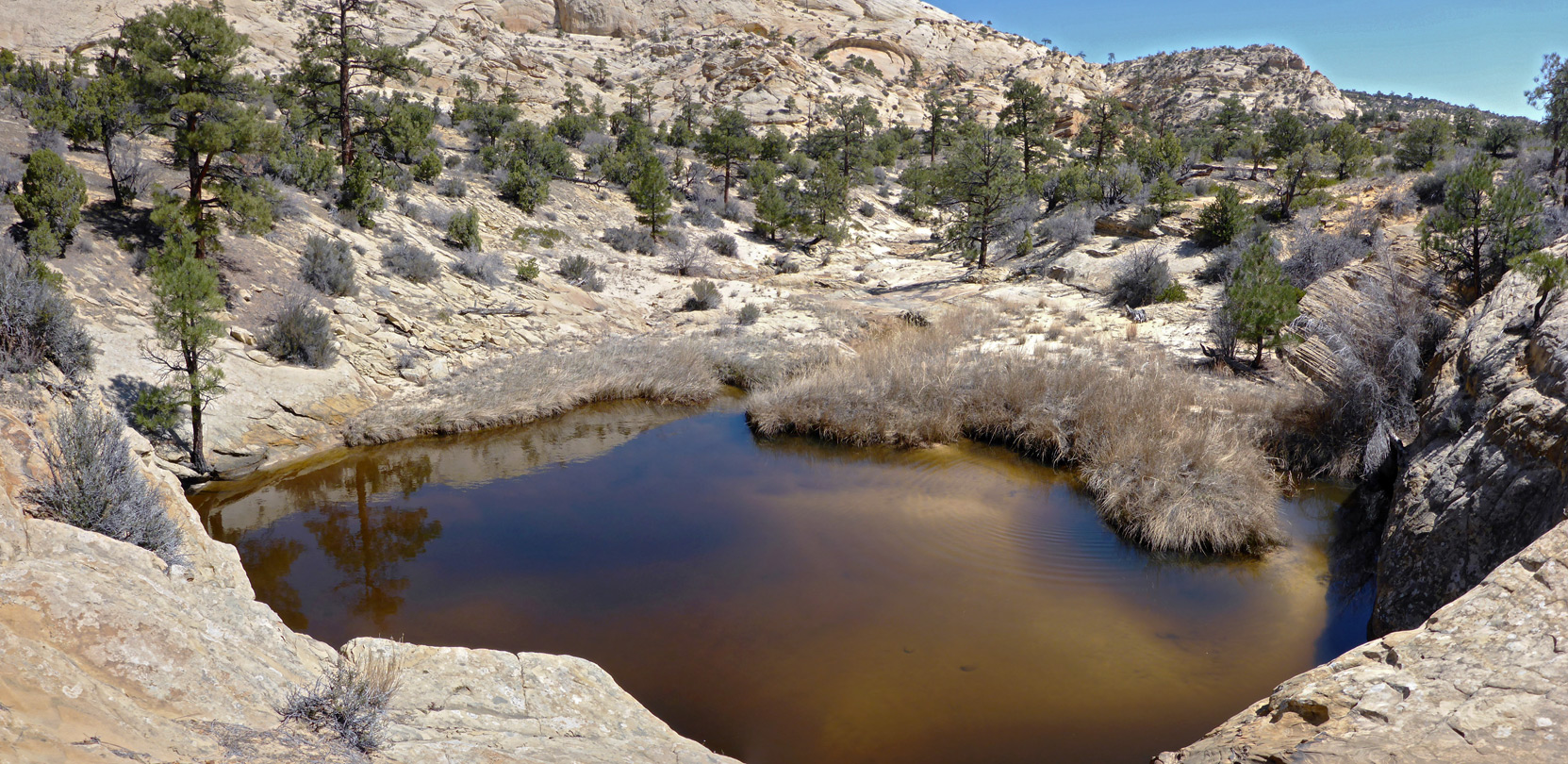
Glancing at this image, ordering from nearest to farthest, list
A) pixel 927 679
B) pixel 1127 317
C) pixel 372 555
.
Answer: pixel 927 679 < pixel 372 555 < pixel 1127 317

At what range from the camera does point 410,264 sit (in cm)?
1611

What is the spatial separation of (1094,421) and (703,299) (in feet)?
37.7

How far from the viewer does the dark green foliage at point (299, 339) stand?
11.8 meters

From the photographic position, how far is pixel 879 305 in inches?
796

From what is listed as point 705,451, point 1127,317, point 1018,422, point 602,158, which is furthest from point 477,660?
point 602,158

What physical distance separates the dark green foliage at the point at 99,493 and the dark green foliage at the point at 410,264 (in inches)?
457

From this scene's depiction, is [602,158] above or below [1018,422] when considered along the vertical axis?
above

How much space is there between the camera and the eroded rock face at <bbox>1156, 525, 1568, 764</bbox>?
3.08m

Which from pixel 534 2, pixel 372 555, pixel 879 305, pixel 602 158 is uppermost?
pixel 534 2

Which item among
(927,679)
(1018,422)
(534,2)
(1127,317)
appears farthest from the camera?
(534,2)

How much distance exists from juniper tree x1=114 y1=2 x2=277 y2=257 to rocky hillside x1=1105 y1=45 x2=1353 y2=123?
6098 cm

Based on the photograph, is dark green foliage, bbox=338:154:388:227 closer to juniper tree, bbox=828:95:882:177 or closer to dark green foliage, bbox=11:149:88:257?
dark green foliage, bbox=11:149:88:257

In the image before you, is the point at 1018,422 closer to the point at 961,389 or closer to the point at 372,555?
the point at 961,389

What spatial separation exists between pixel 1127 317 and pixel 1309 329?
5324 mm
